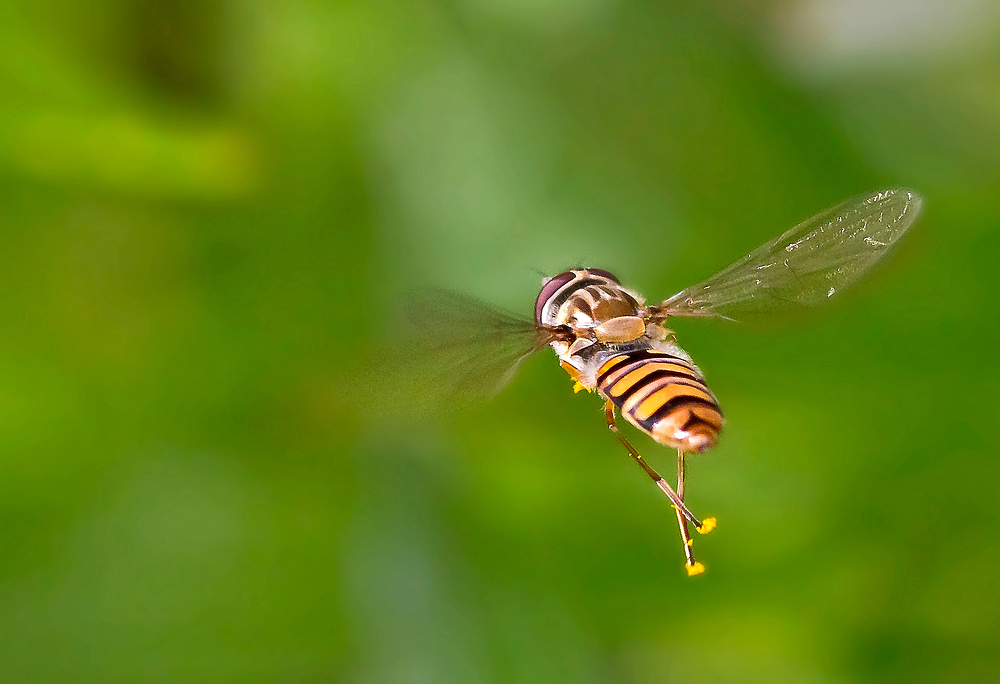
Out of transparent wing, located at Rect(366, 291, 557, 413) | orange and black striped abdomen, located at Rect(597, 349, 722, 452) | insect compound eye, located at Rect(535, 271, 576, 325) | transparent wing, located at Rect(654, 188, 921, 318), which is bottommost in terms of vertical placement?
orange and black striped abdomen, located at Rect(597, 349, 722, 452)

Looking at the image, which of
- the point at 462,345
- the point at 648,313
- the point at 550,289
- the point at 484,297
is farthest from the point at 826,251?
the point at 484,297

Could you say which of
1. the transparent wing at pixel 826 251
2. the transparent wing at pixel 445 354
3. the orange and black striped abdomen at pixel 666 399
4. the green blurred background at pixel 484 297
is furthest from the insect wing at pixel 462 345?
the green blurred background at pixel 484 297

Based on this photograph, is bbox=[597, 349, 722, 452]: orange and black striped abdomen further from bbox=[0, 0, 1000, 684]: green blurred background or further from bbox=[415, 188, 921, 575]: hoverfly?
bbox=[0, 0, 1000, 684]: green blurred background

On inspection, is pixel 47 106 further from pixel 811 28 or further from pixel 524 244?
pixel 811 28

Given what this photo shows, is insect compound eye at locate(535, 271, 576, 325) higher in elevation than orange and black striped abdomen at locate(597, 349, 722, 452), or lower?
higher

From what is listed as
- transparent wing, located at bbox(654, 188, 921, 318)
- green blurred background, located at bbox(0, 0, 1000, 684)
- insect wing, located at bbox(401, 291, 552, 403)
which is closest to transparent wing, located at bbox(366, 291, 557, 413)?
insect wing, located at bbox(401, 291, 552, 403)

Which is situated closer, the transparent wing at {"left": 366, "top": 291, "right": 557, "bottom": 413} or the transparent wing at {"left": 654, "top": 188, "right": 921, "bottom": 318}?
the transparent wing at {"left": 366, "top": 291, "right": 557, "bottom": 413}
